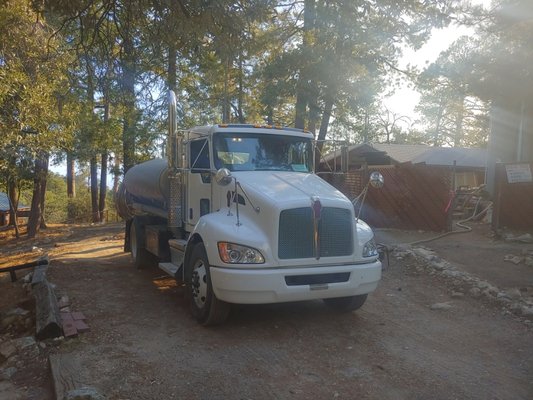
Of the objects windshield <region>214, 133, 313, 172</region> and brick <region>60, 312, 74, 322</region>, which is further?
windshield <region>214, 133, 313, 172</region>

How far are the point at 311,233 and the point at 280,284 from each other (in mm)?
714

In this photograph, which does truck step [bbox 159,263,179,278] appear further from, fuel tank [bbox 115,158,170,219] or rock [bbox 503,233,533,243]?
rock [bbox 503,233,533,243]

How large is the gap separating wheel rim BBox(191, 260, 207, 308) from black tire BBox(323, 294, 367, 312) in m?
1.79

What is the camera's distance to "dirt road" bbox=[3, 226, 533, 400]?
4422 millimetres

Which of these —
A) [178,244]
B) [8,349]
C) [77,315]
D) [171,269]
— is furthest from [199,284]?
[8,349]

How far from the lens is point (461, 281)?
827 centimetres

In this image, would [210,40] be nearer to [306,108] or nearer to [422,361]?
[422,361]

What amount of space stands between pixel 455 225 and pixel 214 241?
9.64m

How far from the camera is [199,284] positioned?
6.17 meters

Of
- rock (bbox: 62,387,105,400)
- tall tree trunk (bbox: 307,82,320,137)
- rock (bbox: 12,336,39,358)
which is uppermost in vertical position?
tall tree trunk (bbox: 307,82,320,137)

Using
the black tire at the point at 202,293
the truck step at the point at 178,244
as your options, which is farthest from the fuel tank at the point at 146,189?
the black tire at the point at 202,293

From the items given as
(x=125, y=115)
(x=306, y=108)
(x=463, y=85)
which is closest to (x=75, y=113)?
(x=125, y=115)

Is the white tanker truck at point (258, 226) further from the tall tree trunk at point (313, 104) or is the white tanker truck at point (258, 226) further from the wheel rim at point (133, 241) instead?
the tall tree trunk at point (313, 104)

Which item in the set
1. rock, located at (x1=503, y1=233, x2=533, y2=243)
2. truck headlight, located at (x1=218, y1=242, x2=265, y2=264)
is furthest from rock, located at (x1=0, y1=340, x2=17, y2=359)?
rock, located at (x1=503, y1=233, x2=533, y2=243)
